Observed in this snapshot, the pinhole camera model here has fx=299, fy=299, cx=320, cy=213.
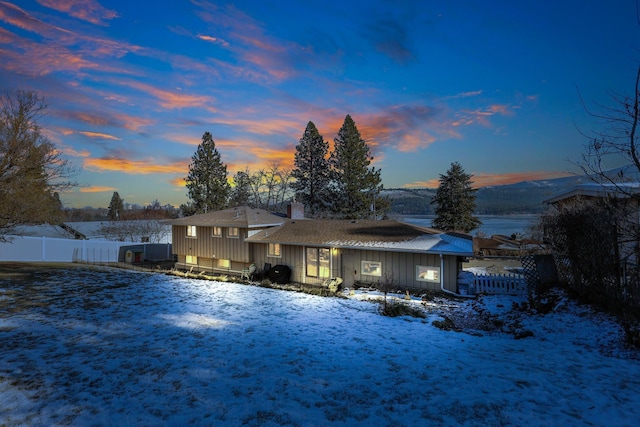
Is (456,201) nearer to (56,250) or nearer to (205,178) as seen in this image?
(205,178)

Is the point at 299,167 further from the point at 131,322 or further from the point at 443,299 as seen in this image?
the point at 131,322

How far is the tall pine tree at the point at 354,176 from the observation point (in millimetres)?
35062

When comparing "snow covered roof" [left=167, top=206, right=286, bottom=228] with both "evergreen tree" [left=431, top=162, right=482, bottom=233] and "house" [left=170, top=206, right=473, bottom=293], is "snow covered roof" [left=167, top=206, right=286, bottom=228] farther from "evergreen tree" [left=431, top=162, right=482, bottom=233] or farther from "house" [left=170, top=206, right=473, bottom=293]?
"evergreen tree" [left=431, top=162, right=482, bottom=233]

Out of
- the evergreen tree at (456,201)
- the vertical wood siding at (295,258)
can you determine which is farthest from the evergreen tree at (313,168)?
the vertical wood siding at (295,258)

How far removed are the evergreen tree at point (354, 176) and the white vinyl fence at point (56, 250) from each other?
23.7 m

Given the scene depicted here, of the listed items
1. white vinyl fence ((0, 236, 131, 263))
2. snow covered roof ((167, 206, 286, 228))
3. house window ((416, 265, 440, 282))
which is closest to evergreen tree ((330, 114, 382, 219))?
snow covered roof ((167, 206, 286, 228))

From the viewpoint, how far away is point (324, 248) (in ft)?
57.1

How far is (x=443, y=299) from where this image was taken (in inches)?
540

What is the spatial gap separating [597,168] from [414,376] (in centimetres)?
622

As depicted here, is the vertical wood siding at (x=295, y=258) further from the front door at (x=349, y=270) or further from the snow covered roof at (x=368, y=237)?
the snow covered roof at (x=368, y=237)

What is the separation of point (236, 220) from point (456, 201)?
86.2 feet

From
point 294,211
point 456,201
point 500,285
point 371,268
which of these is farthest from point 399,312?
point 456,201

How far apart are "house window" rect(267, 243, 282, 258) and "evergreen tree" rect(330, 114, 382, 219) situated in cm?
1734

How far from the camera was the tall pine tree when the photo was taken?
1380 inches
